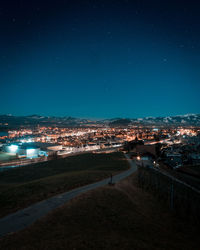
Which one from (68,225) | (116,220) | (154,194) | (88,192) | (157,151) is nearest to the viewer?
(68,225)

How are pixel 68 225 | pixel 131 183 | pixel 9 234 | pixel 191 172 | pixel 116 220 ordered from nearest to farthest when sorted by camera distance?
pixel 9 234 → pixel 68 225 → pixel 116 220 → pixel 131 183 → pixel 191 172

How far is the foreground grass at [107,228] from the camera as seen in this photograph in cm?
689

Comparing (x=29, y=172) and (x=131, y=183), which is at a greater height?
(x=131, y=183)

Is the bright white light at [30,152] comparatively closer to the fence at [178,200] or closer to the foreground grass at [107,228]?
the fence at [178,200]

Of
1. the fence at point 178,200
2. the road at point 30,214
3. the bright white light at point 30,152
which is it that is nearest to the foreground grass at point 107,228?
the road at point 30,214

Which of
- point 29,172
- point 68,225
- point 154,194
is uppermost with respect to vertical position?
point 68,225

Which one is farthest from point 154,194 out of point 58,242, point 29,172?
point 29,172

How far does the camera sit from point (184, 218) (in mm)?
11398

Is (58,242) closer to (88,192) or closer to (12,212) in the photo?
(12,212)

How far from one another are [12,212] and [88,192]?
541 cm

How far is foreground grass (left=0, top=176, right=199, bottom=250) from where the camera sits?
6.89 m

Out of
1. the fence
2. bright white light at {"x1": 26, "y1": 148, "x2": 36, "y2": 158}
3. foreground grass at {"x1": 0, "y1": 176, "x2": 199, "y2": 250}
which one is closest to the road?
foreground grass at {"x1": 0, "y1": 176, "x2": 199, "y2": 250}

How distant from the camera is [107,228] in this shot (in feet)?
28.3

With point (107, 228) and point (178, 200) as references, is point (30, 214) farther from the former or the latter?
point (178, 200)
